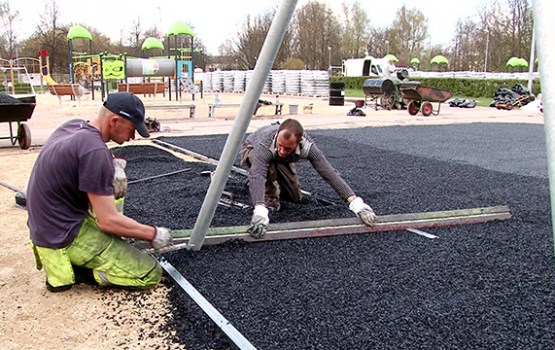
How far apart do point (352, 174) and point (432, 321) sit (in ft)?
11.8

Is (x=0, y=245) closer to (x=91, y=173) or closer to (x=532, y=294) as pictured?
(x=91, y=173)

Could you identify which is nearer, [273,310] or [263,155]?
[273,310]

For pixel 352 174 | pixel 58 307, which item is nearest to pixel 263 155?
pixel 58 307

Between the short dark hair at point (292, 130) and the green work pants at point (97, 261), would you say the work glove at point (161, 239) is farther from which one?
the short dark hair at point (292, 130)

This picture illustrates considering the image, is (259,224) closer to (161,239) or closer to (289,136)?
(289,136)

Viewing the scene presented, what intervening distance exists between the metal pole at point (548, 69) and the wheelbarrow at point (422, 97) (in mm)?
13622

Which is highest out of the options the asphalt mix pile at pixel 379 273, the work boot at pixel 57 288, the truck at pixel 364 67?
the truck at pixel 364 67

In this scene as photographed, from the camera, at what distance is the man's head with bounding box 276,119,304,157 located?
11.0ft

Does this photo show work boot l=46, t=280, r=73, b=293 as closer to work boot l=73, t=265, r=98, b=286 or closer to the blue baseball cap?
work boot l=73, t=265, r=98, b=286

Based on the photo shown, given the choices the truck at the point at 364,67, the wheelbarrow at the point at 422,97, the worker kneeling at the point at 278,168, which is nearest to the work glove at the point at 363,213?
the worker kneeling at the point at 278,168

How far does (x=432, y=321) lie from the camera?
7.45 feet

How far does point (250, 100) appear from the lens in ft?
7.98

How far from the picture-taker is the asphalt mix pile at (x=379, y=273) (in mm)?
2184

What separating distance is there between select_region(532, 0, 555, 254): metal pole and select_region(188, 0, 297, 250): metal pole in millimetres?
1170
